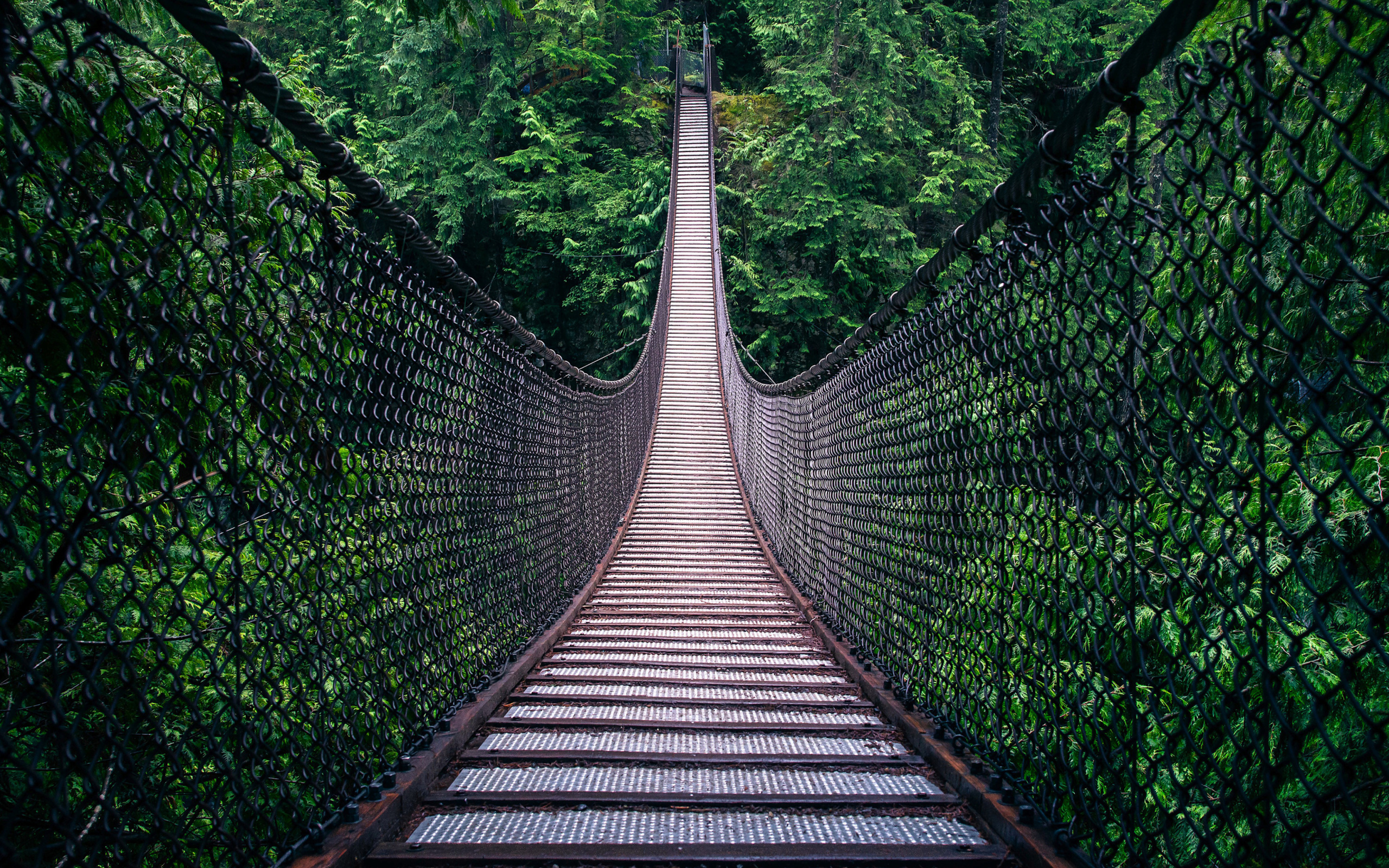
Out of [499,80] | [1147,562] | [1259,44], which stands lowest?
[1147,562]

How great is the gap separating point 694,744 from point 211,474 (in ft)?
4.09

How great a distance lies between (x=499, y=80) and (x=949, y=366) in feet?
40.8

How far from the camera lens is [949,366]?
5.87 feet

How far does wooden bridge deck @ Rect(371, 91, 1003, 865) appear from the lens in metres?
1.29

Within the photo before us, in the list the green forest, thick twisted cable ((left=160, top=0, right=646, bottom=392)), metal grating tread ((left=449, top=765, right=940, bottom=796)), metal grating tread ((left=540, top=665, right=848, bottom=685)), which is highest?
the green forest

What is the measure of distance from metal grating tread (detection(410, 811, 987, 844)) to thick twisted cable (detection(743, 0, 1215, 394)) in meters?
1.19

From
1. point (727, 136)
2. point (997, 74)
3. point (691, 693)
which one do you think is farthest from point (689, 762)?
point (727, 136)

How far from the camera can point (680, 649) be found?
2789mm

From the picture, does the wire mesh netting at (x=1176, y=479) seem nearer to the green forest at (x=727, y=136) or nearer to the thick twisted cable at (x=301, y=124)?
the thick twisted cable at (x=301, y=124)

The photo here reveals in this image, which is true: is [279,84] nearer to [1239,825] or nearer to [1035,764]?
[1035,764]

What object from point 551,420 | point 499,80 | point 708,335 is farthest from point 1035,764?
point 499,80

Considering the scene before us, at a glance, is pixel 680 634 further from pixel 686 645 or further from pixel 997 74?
pixel 997 74

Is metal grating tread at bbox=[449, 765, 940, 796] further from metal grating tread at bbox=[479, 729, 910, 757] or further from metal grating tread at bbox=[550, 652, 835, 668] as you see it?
metal grating tread at bbox=[550, 652, 835, 668]

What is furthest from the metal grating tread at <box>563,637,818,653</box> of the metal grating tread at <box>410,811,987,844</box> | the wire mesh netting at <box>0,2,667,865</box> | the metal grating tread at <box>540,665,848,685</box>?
the metal grating tread at <box>410,811,987,844</box>
